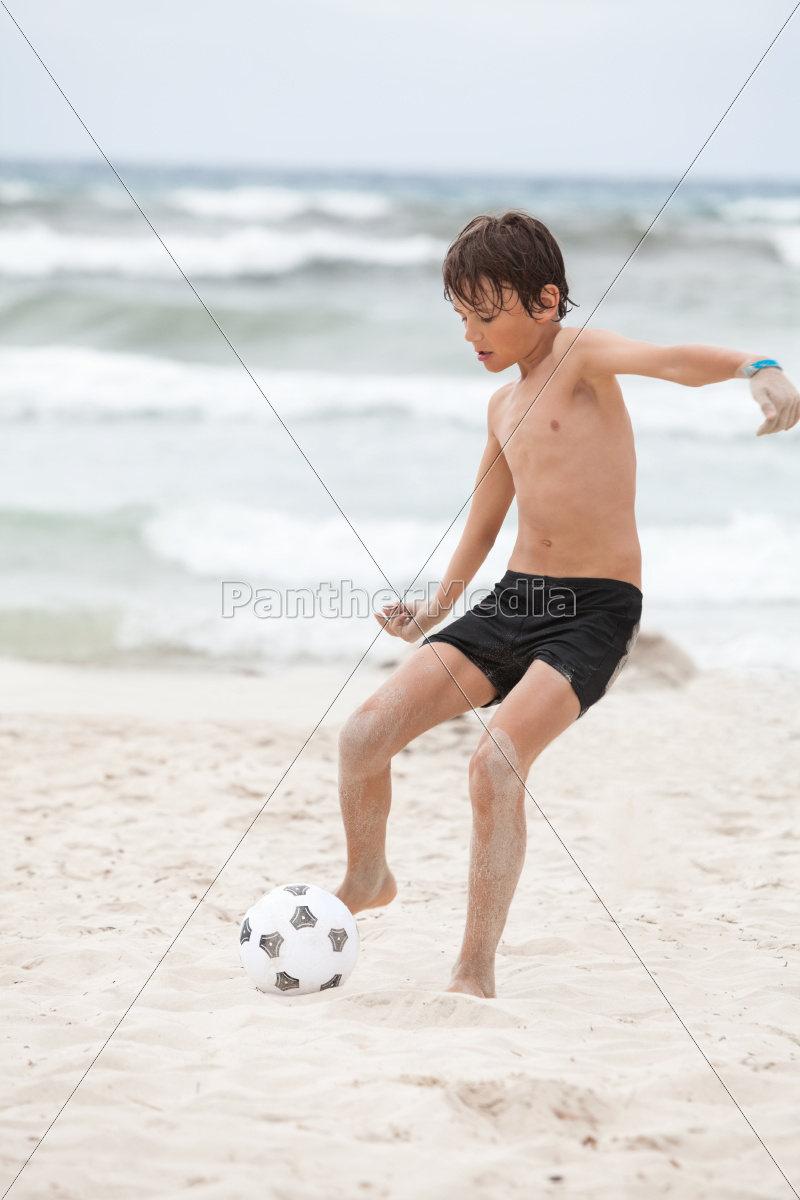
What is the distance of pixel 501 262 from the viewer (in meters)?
2.43

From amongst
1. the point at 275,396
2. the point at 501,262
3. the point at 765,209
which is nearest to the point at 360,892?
the point at 501,262

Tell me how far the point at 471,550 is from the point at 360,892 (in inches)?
35.9

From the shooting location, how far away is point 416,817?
3855 mm

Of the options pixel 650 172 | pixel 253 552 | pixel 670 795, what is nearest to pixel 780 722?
pixel 670 795

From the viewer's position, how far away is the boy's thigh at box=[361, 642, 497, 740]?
245cm

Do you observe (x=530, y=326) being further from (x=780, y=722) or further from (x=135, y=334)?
(x=135, y=334)

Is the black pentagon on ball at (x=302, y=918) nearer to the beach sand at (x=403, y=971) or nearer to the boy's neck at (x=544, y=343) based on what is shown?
the beach sand at (x=403, y=971)

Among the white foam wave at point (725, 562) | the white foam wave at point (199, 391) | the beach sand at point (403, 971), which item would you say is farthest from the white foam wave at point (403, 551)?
the white foam wave at point (199, 391)

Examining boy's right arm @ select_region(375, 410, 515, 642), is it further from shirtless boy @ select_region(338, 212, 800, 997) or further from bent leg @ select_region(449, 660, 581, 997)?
bent leg @ select_region(449, 660, 581, 997)

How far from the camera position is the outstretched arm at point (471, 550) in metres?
2.70

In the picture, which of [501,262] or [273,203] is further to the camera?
[273,203]

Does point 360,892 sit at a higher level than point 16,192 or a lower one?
higher

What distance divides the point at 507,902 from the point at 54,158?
22.4 meters

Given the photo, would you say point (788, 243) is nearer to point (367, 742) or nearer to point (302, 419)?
point (302, 419)
